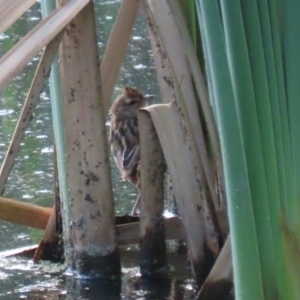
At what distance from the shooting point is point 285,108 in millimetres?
2154

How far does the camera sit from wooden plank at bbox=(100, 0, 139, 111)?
3.37 m

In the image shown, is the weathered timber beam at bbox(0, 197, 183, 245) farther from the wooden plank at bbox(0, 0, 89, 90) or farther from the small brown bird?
the wooden plank at bbox(0, 0, 89, 90)

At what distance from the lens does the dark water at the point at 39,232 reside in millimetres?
3324

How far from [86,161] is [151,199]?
0.31m

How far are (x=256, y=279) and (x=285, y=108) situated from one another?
0.46m

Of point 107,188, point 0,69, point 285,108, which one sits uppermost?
point 0,69

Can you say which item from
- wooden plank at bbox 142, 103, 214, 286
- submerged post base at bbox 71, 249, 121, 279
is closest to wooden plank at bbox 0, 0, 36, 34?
wooden plank at bbox 142, 103, 214, 286

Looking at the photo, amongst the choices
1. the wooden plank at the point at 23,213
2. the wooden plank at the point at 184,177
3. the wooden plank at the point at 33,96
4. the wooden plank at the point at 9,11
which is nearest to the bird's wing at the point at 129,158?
the wooden plank at the point at 23,213

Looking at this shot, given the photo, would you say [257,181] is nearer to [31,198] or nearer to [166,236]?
[166,236]

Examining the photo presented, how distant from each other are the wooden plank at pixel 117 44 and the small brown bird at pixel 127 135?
66cm

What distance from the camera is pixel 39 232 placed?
4.12 metres

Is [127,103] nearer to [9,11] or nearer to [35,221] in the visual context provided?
[35,221]

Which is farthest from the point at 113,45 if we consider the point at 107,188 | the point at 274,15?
the point at 274,15

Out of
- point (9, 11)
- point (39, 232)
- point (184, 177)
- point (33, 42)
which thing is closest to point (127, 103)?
point (39, 232)
